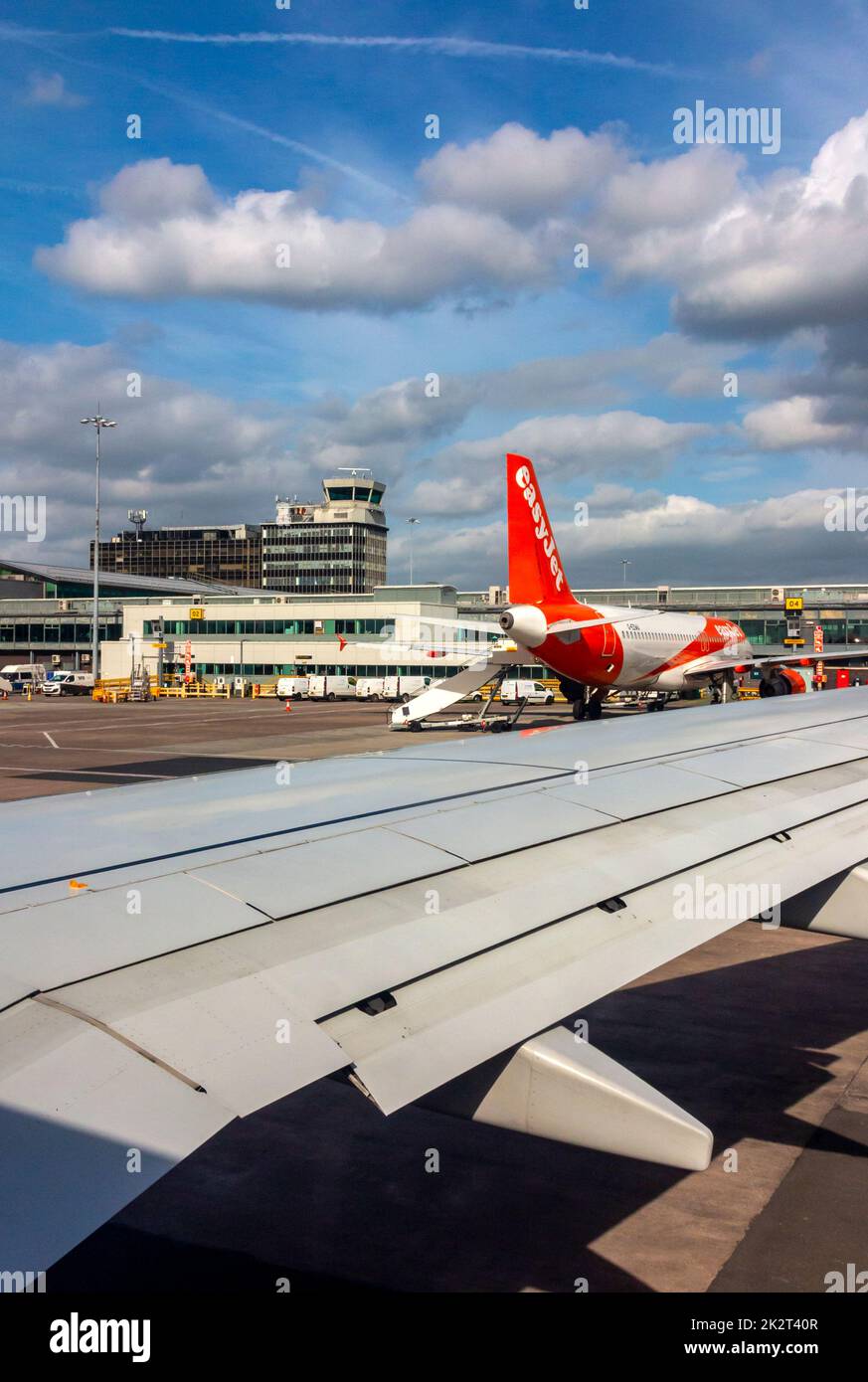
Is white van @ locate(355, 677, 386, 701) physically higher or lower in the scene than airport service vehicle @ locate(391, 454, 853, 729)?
lower

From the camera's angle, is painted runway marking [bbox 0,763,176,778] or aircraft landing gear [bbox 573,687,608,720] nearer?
painted runway marking [bbox 0,763,176,778]

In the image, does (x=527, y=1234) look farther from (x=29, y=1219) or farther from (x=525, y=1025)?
(x=29, y=1219)

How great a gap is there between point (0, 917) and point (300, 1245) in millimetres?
4065

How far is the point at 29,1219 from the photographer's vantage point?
2461mm

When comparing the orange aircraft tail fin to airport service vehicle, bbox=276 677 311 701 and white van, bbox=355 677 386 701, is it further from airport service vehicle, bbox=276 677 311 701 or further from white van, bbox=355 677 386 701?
airport service vehicle, bbox=276 677 311 701

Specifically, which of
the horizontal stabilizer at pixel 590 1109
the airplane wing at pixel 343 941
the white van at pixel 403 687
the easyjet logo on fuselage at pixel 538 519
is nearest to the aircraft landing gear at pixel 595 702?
the easyjet logo on fuselage at pixel 538 519

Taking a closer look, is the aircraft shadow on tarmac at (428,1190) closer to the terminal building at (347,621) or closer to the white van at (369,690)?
the white van at (369,690)

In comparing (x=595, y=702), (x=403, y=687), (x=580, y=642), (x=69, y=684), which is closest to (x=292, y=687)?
(x=403, y=687)

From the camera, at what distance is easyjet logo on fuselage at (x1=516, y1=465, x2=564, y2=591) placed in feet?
133

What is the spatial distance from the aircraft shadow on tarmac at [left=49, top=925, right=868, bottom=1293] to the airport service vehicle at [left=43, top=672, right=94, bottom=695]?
3462 inches

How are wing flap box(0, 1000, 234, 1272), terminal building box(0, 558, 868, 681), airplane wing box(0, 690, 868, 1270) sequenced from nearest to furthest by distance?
wing flap box(0, 1000, 234, 1272)
airplane wing box(0, 690, 868, 1270)
terminal building box(0, 558, 868, 681)

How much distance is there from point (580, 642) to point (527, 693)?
2556 centimetres

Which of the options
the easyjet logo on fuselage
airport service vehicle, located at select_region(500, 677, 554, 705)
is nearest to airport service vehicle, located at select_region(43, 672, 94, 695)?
airport service vehicle, located at select_region(500, 677, 554, 705)
